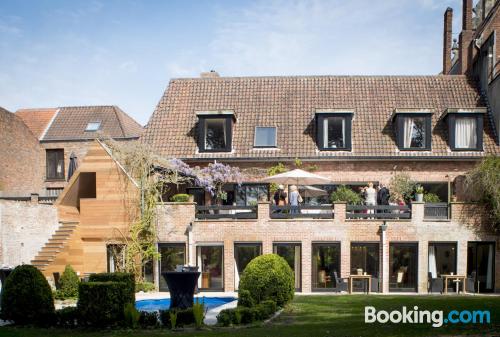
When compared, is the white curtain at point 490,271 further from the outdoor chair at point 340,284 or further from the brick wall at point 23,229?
→ the brick wall at point 23,229

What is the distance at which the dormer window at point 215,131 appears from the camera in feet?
86.2

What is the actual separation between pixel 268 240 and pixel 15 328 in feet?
35.6

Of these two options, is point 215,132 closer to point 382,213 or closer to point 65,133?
point 382,213

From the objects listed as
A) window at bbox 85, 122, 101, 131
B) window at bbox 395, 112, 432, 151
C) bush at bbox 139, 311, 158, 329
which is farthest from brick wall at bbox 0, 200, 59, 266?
window at bbox 85, 122, 101, 131

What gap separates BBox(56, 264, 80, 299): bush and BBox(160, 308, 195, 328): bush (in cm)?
724

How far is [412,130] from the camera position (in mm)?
25891

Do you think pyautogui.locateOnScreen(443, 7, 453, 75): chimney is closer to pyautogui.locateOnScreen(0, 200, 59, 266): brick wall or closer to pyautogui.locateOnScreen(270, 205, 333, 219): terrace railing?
pyautogui.locateOnScreen(270, 205, 333, 219): terrace railing

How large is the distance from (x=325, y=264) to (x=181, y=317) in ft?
32.0

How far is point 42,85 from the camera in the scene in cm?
1952

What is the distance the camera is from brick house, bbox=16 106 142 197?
37.6m

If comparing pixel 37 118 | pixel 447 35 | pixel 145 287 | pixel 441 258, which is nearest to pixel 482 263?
pixel 441 258

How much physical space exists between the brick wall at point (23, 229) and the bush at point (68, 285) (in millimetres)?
1840

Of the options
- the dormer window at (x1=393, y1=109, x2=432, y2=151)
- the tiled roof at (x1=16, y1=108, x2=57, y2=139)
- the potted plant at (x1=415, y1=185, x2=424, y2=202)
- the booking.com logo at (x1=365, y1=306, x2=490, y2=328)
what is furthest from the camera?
the tiled roof at (x1=16, y1=108, x2=57, y2=139)

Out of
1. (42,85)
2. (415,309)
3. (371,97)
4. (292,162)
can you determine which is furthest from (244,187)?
(415,309)
